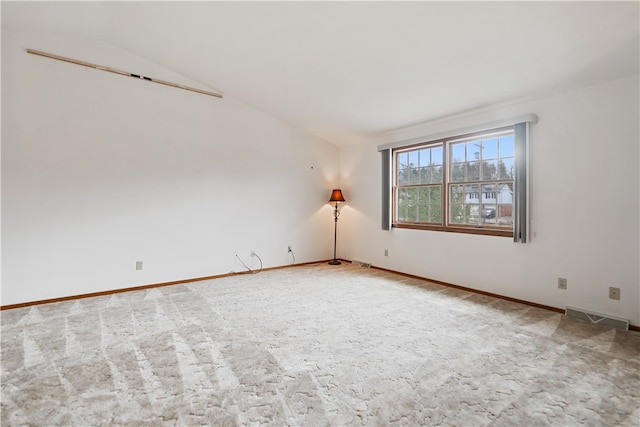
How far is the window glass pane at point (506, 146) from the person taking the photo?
12.4ft

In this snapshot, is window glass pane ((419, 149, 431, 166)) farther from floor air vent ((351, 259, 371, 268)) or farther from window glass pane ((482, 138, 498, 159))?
floor air vent ((351, 259, 371, 268))

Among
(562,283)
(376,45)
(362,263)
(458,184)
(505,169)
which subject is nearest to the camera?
(376,45)

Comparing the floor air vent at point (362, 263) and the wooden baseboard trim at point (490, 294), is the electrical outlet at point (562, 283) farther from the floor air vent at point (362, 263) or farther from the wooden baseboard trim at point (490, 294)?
the floor air vent at point (362, 263)

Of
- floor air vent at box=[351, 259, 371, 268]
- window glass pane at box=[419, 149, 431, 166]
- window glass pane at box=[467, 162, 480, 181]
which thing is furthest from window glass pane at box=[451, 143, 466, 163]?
floor air vent at box=[351, 259, 371, 268]

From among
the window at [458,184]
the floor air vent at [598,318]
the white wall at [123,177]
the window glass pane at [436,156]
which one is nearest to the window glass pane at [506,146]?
the window at [458,184]

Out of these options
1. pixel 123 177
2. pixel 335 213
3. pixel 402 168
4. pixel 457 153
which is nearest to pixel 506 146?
pixel 457 153

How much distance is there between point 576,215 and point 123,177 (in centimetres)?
518

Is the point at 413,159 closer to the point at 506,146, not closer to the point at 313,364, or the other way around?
the point at 506,146

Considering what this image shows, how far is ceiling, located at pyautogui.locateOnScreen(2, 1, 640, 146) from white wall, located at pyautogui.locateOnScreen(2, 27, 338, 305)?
0.48 m

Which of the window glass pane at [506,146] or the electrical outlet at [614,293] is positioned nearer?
the electrical outlet at [614,293]

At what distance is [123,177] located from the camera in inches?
160

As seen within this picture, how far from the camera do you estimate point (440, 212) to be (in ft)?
15.0

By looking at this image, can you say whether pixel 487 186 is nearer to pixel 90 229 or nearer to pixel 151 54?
pixel 151 54

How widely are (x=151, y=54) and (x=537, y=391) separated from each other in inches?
202
